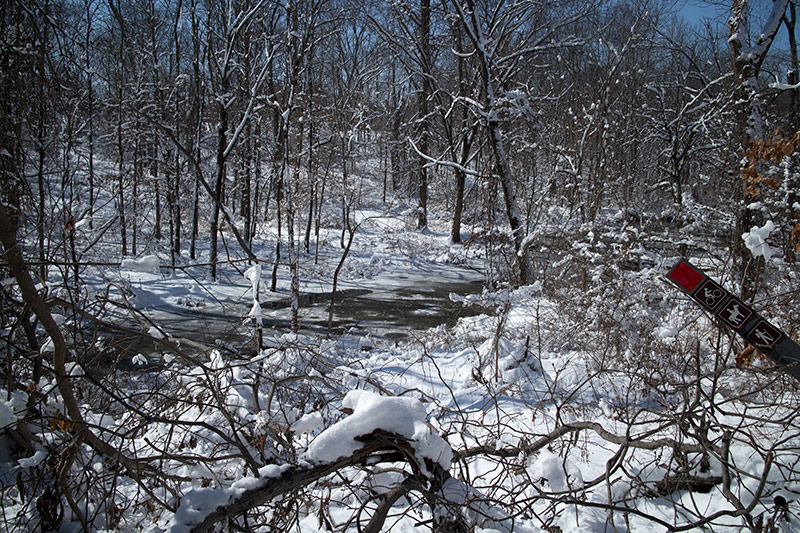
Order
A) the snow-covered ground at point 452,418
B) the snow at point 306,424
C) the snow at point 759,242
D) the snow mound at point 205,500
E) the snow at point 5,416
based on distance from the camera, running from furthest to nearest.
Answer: the snow at point 759,242 → the snow at point 306,424 → the snow-covered ground at point 452,418 → the snow at point 5,416 → the snow mound at point 205,500

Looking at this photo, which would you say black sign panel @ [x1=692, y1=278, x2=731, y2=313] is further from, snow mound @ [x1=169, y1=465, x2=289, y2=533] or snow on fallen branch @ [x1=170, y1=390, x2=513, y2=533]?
snow mound @ [x1=169, y1=465, x2=289, y2=533]

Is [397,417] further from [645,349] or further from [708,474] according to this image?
[645,349]

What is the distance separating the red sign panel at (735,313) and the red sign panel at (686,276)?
152 millimetres

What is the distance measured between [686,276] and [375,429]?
5.09ft

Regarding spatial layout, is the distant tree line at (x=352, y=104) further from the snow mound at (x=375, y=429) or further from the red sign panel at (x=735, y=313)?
the red sign panel at (x=735, y=313)

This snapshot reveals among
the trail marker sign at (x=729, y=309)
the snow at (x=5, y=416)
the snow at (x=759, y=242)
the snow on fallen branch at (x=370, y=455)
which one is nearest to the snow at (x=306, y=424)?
the snow on fallen branch at (x=370, y=455)

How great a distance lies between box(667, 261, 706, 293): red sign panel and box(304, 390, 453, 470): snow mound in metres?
1.30

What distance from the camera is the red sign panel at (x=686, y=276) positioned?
2.01 m

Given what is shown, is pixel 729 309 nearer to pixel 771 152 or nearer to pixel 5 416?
pixel 5 416

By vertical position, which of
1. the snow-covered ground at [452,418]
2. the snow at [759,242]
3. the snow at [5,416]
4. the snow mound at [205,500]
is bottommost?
the snow-covered ground at [452,418]

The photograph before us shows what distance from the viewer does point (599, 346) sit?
6094mm

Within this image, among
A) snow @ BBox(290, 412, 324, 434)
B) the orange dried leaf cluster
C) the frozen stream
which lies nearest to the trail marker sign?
snow @ BBox(290, 412, 324, 434)

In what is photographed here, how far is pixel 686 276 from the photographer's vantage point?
2.03m

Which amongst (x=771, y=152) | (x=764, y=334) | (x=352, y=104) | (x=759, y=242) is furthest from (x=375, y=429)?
(x=352, y=104)
